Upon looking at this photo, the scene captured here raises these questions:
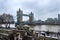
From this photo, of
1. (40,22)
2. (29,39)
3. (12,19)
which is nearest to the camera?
(29,39)

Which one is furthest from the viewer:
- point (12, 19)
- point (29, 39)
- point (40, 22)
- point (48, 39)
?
point (12, 19)

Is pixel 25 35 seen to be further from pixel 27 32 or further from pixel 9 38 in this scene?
pixel 9 38

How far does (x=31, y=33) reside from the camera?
7.19 metres

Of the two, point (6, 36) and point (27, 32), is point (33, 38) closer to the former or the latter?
point (27, 32)

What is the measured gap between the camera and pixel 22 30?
705 cm

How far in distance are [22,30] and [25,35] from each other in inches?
12.1

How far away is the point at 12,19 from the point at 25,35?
3024 cm

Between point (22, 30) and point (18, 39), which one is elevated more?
point (22, 30)

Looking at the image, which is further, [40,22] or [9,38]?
[40,22]

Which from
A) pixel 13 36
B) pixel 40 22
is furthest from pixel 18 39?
pixel 40 22

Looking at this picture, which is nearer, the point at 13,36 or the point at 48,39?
the point at 48,39

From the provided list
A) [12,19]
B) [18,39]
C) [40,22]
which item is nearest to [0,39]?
[18,39]

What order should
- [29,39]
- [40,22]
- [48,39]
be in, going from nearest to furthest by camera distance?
[48,39] < [29,39] < [40,22]

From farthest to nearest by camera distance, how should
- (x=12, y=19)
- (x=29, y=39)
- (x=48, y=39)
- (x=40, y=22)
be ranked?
(x=12, y=19) → (x=40, y=22) → (x=29, y=39) → (x=48, y=39)
